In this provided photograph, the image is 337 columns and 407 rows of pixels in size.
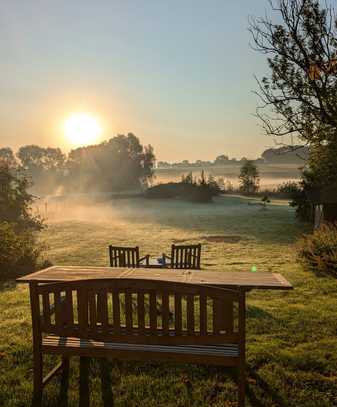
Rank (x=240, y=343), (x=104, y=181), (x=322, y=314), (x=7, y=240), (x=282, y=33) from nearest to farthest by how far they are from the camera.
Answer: (x=240, y=343), (x=322, y=314), (x=282, y=33), (x=7, y=240), (x=104, y=181)

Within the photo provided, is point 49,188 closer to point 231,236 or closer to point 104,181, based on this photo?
point 104,181

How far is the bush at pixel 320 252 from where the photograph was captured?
29.8 feet

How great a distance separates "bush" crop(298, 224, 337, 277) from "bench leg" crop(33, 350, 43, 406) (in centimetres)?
776

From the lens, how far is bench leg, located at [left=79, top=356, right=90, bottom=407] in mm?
3285

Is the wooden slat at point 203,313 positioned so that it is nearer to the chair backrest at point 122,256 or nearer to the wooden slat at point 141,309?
the wooden slat at point 141,309

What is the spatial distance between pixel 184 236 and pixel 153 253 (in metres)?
4.97

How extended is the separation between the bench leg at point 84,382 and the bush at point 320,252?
708cm

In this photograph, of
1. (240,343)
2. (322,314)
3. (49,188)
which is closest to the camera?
(240,343)

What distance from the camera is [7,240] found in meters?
9.74

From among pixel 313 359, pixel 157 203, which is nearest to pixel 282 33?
pixel 313 359

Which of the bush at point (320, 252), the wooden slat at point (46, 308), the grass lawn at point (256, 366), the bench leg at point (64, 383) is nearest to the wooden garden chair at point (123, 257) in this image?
the grass lawn at point (256, 366)

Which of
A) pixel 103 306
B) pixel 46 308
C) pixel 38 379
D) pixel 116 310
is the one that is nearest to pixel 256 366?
pixel 116 310

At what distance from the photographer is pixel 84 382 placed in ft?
11.8

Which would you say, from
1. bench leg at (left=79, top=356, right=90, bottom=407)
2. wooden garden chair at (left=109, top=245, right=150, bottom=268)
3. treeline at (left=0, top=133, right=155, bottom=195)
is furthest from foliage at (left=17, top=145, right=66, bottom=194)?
bench leg at (left=79, top=356, right=90, bottom=407)
